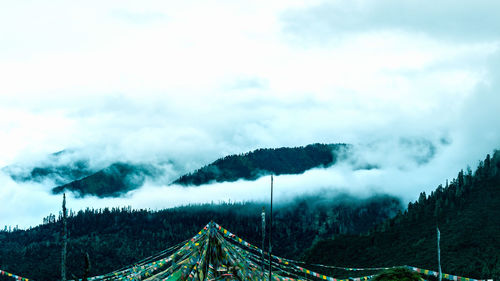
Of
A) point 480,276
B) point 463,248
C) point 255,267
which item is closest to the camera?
point 255,267

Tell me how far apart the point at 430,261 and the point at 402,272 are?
130m

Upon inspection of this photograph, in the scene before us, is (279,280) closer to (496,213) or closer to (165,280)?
(165,280)

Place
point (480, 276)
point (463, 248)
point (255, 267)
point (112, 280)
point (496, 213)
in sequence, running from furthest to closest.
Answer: point (496, 213)
point (463, 248)
point (480, 276)
point (112, 280)
point (255, 267)

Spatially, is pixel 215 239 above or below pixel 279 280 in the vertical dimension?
above

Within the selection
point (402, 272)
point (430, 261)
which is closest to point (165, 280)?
point (402, 272)

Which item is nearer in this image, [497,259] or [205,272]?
[205,272]

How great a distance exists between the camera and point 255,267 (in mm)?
79125

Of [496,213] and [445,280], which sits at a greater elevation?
[496,213]

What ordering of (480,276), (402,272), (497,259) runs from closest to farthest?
(402,272), (480,276), (497,259)

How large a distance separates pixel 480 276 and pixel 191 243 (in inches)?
3716

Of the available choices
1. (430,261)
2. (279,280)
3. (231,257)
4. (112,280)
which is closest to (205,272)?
(231,257)

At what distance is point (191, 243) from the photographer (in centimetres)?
7988

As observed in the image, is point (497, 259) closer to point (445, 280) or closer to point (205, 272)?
point (445, 280)

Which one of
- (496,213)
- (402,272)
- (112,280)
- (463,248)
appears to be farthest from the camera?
(496,213)
